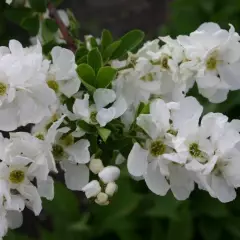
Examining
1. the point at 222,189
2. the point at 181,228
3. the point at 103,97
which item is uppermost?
the point at 103,97

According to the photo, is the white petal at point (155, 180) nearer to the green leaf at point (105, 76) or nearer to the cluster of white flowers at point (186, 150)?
the cluster of white flowers at point (186, 150)

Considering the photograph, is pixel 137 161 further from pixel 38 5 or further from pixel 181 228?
pixel 181 228

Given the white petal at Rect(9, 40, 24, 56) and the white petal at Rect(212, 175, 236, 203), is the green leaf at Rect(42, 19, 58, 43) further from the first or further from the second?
the white petal at Rect(212, 175, 236, 203)

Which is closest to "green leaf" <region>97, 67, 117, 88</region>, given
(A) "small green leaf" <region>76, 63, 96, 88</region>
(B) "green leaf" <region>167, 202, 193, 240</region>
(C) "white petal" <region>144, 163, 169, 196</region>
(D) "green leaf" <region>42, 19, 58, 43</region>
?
(A) "small green leaf" <region>76, 63, 96, 88</region>

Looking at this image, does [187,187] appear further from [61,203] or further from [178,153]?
[61,203]

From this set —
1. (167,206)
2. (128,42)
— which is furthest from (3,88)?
(167,206)

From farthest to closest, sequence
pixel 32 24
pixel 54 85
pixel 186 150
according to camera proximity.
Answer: pixel 32 24, pixel 54 85, pixel 186 150

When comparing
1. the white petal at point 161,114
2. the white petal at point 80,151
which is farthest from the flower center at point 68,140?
the white petal at point 161,114

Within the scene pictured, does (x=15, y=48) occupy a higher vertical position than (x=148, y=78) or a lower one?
higher
